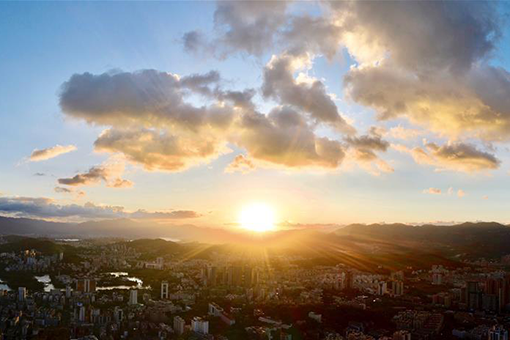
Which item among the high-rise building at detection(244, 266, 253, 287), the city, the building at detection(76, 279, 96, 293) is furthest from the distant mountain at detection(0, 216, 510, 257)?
the building at detection(76, 279, 96, 293)

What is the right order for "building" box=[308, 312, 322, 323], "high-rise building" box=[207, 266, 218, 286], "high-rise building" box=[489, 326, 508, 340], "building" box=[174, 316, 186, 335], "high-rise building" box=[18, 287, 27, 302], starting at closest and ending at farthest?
"high-rise building" box=[489, 326, 508, 340] → "building" box=[174, 316, 186, 335] → "building" box=[308, 312, 322, 323] → "high-rise building" box=[18, 287, 27, 302] → "high-rise building" box=[207, 266, 218, 286]

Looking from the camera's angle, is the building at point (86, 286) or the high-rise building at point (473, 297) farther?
the building at point (86, 286)

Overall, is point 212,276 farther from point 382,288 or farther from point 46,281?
point 46,281

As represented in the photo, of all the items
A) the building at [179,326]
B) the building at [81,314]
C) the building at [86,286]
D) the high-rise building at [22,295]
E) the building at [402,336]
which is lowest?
the building at [86,286]

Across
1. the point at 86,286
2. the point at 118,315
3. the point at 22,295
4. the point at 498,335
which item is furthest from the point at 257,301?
the point at 22,295

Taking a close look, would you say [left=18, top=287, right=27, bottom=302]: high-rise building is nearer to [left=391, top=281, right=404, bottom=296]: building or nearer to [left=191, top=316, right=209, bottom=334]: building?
[left=191, top=316, right=209, bottom=334]: building

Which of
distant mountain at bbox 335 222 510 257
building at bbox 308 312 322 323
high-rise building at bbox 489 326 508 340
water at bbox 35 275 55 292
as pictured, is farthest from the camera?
distant mountain at bbox 335 222 510 257

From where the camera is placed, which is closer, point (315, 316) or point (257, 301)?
point (315, 316)

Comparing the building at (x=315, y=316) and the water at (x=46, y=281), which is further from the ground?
the building at (x=315, y=316)

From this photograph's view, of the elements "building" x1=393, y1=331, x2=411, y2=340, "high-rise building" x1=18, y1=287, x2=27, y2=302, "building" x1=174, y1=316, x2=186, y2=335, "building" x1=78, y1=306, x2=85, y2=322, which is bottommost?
"high-rise building" x1=18, y1=287, x2=27, y2=302

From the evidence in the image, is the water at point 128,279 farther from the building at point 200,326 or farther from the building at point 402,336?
the building at point 402,336

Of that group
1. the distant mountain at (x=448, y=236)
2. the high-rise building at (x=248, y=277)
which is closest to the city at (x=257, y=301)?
the high-rise building at (x=248, y=277)
